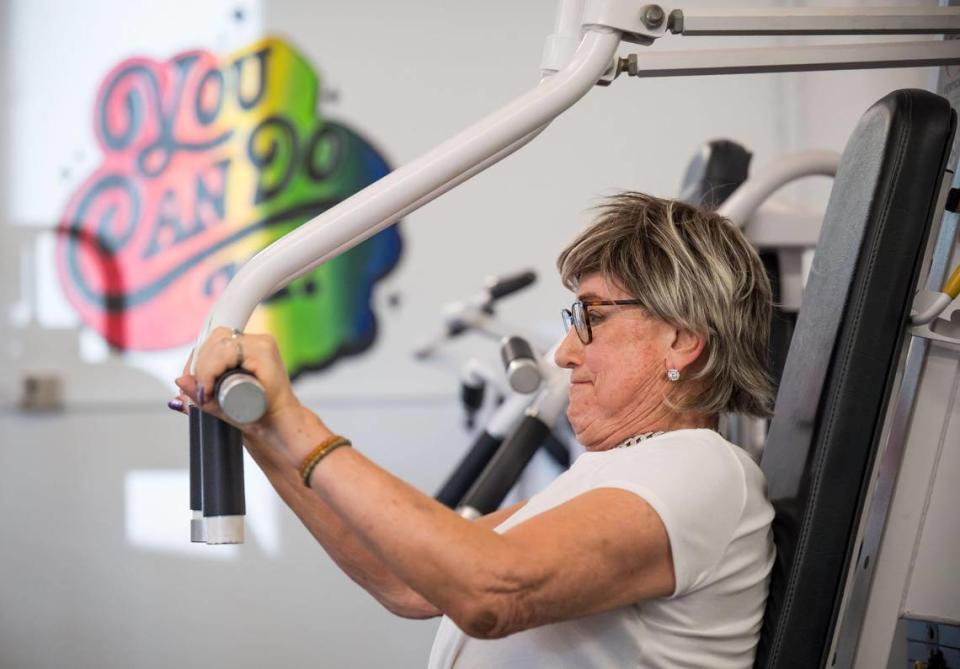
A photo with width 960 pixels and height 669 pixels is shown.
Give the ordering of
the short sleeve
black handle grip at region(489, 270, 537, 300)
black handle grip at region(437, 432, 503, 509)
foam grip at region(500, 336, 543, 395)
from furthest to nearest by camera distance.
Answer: black handle grip at region(489, 270, 537, 300) → black handle grip at region(437, 432, 503, 509) → foam grip at region(500, 336, 543, 395) → the short sleeve

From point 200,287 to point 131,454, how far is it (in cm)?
56

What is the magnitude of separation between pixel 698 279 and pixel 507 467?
80 cm

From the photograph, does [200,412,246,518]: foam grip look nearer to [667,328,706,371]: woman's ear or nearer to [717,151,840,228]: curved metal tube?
[667,328,706,371]: woman's ear

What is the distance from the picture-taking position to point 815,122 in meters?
3.32

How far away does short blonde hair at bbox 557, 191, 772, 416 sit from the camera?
117 centimetres

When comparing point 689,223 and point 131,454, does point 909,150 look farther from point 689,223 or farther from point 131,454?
point 131,454

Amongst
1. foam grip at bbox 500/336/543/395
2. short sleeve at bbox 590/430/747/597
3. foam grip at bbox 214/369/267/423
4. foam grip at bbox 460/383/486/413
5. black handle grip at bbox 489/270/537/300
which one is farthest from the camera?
foam grip at bbox 460/383/486/413

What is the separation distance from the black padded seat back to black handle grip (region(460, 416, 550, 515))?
748 mm

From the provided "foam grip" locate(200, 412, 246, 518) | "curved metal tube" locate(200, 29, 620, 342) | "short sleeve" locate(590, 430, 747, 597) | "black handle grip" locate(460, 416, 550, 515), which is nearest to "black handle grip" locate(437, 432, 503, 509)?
"black handle grip" locate(460, 416, 550, 515)

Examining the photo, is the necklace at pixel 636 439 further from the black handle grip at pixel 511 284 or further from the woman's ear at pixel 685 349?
the black handle grip at pixel 511 284

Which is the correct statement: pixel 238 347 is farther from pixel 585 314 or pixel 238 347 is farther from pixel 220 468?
pixel 585 314

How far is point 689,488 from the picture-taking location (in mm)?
1006

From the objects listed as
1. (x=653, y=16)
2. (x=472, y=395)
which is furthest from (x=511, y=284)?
(x=653, y=16)

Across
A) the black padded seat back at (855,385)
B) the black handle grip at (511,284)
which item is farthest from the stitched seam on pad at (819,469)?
the black handle grip at (511,284)
